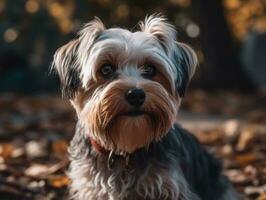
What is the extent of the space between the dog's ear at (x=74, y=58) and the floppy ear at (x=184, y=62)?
599mm

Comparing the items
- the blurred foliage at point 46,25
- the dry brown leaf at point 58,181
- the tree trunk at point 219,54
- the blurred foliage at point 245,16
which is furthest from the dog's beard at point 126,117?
the blurred foliage at point 245,16

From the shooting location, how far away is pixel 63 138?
1059cm

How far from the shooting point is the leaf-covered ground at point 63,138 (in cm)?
768

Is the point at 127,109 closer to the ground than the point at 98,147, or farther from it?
farther from it

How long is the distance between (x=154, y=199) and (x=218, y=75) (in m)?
11.2

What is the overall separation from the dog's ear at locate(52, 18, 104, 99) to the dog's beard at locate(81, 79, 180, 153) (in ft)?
0.76

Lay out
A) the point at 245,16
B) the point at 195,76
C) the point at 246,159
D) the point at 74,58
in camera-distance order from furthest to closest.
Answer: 1. the point at 245,16
2. the point at 195,76
3. the point at 246,159
4. the point at 74,58

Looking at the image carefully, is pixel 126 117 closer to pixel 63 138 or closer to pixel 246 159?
pixel 246 159

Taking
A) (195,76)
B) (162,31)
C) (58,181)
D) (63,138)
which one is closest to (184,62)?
(162,31)

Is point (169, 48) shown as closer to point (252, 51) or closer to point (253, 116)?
point (253, 116)

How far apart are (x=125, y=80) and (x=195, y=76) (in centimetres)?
1189

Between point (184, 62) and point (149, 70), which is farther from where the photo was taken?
point (184, 62)

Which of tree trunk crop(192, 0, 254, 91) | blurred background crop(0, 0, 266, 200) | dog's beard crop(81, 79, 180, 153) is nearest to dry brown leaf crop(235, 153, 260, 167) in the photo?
blurred background crop(0, 0, 266, 200)

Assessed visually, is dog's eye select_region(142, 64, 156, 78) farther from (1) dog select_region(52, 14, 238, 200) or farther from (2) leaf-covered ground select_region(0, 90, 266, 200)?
(2) leaf-covered ground select_region(0, 90, 266, 200)
